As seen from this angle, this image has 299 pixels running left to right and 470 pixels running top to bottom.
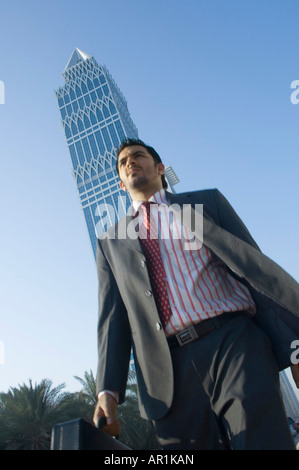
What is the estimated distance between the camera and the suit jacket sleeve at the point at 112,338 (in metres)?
2.13

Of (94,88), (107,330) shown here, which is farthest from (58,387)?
(94,88)

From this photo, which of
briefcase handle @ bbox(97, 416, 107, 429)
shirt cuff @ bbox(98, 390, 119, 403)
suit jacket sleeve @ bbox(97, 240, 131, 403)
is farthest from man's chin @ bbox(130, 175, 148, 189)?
briefcase handle @ bbox(97, 416, 107, 429)

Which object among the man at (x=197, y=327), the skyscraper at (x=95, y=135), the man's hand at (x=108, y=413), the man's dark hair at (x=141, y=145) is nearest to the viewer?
the man at (x=197, y=327)

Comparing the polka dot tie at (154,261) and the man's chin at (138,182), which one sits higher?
the man's chin at (138,182)

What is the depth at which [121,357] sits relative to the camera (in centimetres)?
221

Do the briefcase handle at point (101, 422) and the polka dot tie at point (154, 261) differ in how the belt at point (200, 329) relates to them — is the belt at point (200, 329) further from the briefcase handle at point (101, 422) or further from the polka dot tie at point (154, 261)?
the briefcase handle at point (101, 422)

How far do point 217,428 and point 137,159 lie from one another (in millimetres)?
1836

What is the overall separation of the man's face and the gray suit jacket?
0.67 ft

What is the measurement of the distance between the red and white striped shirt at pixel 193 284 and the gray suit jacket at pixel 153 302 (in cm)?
8

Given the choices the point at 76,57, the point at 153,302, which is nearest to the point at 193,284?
the point at 153,302

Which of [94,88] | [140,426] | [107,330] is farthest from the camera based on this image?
[94,88]

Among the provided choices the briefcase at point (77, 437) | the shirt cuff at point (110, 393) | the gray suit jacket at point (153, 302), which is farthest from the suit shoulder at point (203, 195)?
the briefcase at point (77, 437)

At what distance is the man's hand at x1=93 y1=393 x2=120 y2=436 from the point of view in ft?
6.05
